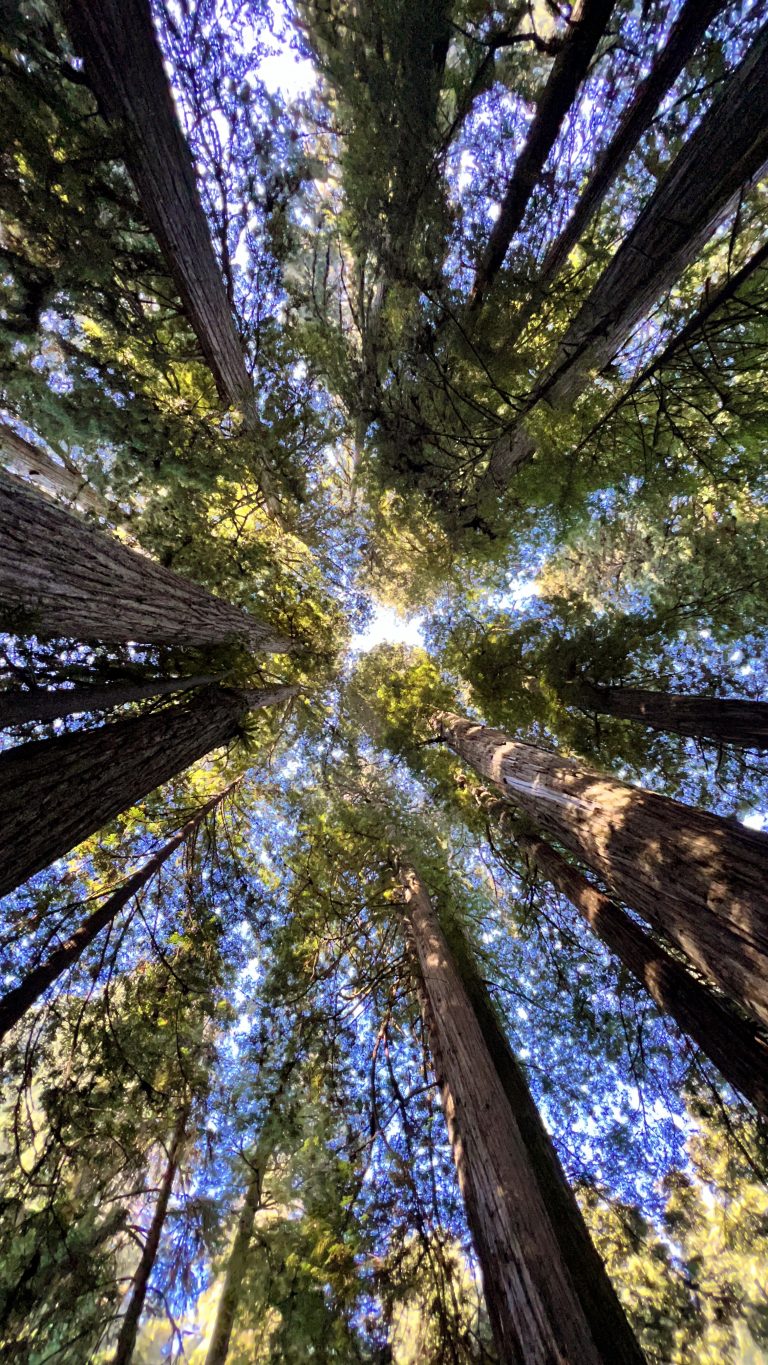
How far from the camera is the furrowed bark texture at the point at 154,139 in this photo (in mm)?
3150

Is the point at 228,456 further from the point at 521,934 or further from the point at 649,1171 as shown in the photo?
the point at 649,1171

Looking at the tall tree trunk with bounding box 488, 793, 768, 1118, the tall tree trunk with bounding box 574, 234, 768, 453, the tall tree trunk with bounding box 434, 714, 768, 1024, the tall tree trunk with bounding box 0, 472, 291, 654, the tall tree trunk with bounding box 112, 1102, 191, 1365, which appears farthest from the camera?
the tall tree trunk with bounding box 112, 1102, 191, 1365

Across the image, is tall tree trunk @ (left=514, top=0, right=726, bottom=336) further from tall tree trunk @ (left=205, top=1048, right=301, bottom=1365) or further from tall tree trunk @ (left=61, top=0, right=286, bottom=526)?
tall tree trunk @ (left=205, top=1048, right=301, bottom=1365)

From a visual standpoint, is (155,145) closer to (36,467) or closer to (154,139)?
(154,139)

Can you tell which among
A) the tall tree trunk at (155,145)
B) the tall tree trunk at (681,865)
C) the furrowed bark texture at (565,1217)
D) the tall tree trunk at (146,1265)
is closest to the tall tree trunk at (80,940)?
the tall tree trunk at (146,1265)

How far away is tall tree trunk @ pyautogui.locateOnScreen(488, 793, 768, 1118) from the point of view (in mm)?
2969

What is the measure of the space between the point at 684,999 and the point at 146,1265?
6.13 metres

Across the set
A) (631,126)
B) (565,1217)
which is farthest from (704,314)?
(565,1217)

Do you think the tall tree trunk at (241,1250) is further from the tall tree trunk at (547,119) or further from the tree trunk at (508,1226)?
the tall tree trunk at (547,119)

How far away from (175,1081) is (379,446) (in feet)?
29.4

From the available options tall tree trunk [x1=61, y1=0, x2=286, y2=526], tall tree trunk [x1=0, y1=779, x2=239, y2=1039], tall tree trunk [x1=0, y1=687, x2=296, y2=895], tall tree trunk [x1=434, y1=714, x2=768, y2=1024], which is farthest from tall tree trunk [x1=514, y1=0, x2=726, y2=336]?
tall tree trunk [x1=0, y1=779, x2=239, y2=1039]

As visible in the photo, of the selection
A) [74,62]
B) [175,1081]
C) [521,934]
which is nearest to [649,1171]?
[521,934]

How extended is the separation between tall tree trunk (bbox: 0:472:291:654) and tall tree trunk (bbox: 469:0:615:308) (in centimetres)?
506

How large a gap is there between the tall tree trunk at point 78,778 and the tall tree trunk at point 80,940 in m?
1.61
